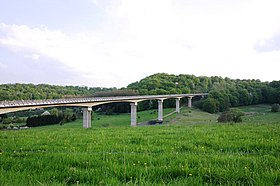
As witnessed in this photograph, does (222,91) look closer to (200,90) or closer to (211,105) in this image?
(211,105)

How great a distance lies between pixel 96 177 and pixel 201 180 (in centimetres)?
177

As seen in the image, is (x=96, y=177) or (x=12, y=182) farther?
(x=96, y=177)

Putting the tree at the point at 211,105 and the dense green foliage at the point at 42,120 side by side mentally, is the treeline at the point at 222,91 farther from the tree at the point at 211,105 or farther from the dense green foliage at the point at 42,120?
the dense green foliage at the point at 42,120

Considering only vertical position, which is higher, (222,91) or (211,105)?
(222,91)

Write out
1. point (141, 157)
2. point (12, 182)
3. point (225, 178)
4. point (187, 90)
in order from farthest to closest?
point (187, 90) < point (141, 157) < point (225, 178) < point (12, 182)

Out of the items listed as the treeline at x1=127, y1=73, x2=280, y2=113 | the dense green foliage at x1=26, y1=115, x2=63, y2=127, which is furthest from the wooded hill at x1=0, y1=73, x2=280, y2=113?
the dense green foliage at x1=26, y1=115, x2=63, y2=127

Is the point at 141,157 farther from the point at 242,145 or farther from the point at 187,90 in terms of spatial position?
the point at 187,90

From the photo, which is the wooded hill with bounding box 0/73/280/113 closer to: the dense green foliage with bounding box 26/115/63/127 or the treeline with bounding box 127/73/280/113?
the treeline with bounding box 127/73/280/113

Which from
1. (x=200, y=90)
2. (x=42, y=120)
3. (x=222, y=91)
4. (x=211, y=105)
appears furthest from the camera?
(x=200, y=90)

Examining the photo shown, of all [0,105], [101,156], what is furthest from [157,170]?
[0,105]

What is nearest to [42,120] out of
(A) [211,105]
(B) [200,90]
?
(A) [211,105]

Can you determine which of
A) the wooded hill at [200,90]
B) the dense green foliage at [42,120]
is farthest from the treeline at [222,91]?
the dense green foliage at [42,120]

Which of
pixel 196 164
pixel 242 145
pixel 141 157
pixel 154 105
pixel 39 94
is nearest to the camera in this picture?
pixel 196 164

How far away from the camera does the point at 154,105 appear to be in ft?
379
